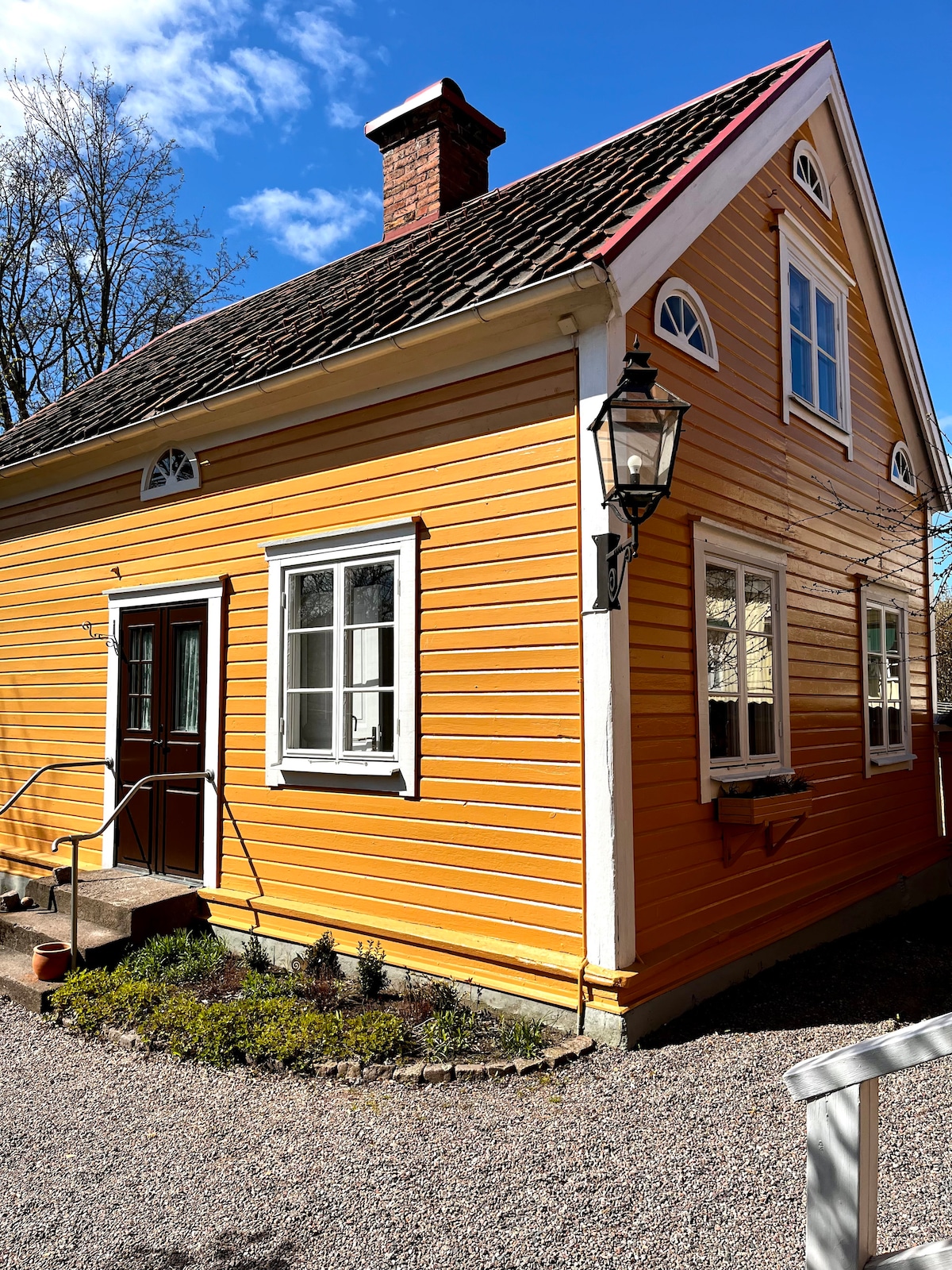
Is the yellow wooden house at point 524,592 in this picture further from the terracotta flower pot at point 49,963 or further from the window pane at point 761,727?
the terracotta flower pot at point 49,963

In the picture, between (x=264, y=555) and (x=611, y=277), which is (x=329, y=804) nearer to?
(x=264, y=555)

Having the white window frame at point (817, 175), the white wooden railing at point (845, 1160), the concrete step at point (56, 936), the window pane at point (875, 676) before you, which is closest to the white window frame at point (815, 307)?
the white window frame at point (817, 175)

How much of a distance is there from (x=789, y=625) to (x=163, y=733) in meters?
5.23

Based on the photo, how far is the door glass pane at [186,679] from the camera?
7578 mm

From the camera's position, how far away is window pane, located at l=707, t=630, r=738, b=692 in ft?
19.7

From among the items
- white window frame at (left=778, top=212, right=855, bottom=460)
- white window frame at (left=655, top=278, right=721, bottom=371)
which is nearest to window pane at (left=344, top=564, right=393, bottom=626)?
white window frame at (left=655, top=278, right=721, bottom=371)

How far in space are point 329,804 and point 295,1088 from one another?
208 centimetres

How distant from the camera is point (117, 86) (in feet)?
64.0

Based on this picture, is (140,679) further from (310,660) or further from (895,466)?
(895,466)

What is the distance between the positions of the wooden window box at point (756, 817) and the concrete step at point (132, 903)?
4.02 meters

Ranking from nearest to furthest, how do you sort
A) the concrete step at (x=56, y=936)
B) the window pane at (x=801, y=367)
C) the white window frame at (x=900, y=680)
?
the concrete step at (x=56, y=936)
the window pane at (x=801, y=367)
the white window frame at (x=900, y=680)

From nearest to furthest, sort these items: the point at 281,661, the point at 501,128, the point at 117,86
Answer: the point at 281,661, the point at 501,128, the point at 117,86

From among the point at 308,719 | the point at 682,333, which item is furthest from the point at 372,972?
the point at 682,333

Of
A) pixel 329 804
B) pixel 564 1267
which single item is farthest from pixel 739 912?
pixel 564 1267
